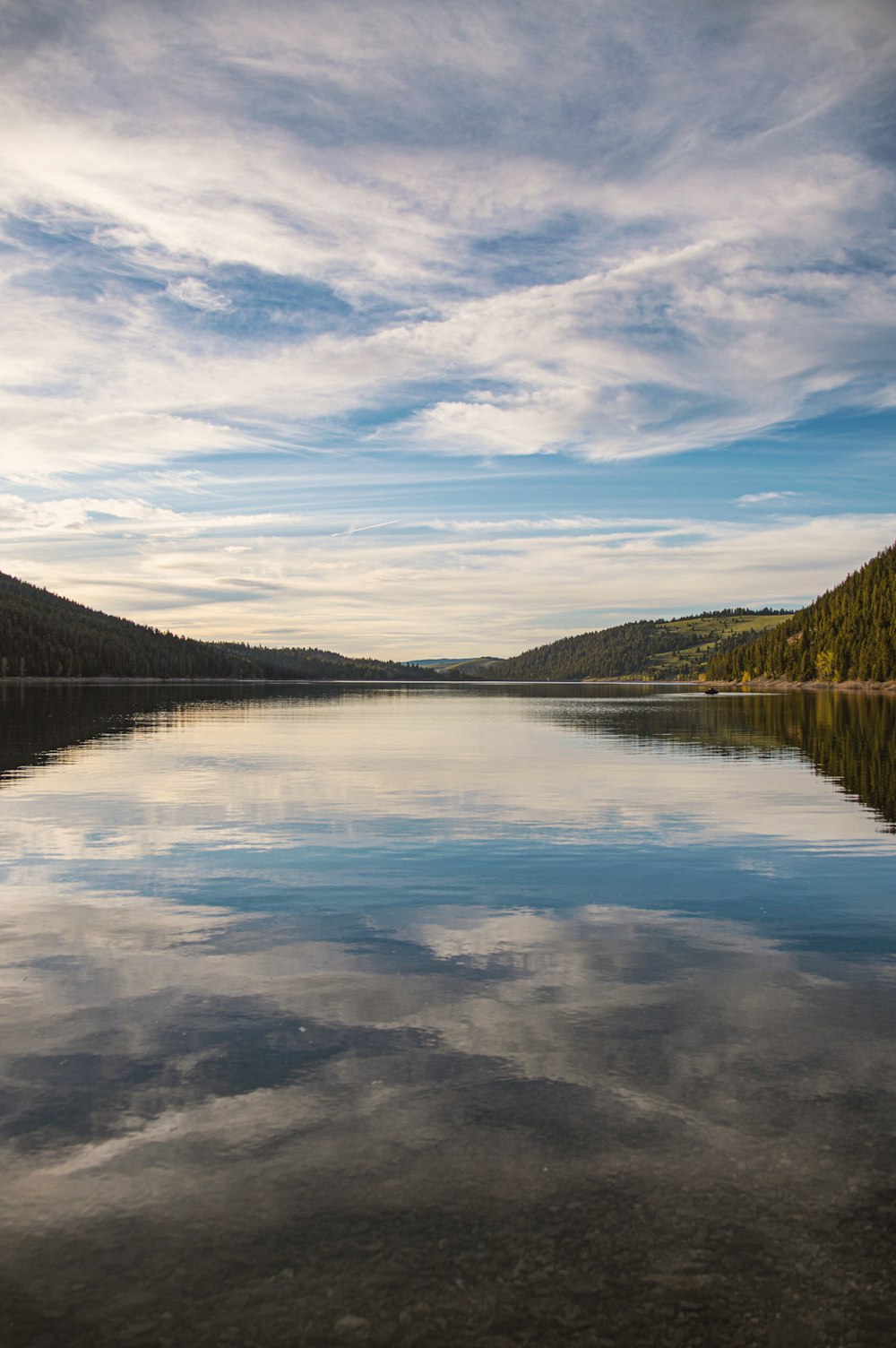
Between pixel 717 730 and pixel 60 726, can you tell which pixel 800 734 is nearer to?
pixel 717 730

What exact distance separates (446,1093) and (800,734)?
64.5m

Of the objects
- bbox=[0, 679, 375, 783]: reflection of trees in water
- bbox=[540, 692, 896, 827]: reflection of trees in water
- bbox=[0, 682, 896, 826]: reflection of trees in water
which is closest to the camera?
bbox=[540, 692, 896, 827]: reflection of trees in water

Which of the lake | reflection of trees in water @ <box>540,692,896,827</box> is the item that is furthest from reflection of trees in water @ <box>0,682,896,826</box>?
the lake

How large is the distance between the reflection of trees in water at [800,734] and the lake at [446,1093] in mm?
15875

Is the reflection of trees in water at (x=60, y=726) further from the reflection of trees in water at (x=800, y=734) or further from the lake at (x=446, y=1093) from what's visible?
the reflection of trees in water at (x=800, y=734)

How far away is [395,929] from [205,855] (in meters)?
8.81

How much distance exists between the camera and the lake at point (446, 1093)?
6.49 m

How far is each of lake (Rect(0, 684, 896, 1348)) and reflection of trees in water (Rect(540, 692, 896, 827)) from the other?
15.9m

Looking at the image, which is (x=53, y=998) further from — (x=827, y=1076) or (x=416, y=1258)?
(x=827, y=1076)

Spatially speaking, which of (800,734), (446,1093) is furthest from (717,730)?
(446,1093)

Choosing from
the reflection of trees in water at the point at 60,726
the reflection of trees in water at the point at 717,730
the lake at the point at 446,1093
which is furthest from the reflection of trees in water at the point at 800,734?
the reflection of trees in water at the point at 60,726

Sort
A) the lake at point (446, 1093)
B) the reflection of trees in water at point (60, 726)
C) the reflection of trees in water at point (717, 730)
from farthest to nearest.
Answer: the reflection of trees in water at point (60, 726) → the reflection of trees in water at point (717, 730) → the lake at point (446, 1093)

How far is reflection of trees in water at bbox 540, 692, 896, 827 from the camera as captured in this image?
39.7m

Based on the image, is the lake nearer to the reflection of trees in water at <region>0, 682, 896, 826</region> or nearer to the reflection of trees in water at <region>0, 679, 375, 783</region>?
the reflection of trees in water at <region>0, 682, 896, 826</region>
